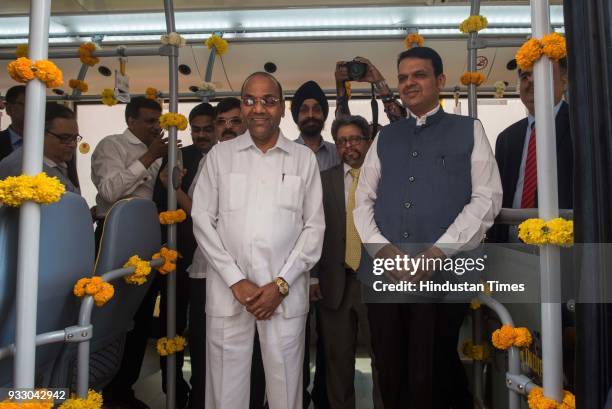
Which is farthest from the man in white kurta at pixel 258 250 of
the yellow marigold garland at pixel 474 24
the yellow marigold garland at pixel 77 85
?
the yellow marigold garland at pixel 77 85

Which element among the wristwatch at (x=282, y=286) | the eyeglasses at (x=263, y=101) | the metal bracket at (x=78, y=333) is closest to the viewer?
the metal bracket at (x=78, y=333)

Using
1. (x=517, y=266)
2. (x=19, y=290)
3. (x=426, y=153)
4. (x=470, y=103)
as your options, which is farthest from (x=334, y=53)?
(x=19, y=290)

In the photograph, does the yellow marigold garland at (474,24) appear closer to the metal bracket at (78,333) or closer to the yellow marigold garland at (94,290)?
the yellow marigold garland at (94,290)

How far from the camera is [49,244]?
126 centimetres

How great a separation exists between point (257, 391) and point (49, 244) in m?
1.21

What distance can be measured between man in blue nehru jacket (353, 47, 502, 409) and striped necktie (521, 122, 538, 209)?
0.43m

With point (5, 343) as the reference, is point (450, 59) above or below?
above

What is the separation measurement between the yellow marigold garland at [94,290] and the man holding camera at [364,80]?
1469 millimetres

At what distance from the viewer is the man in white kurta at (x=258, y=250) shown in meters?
1.68

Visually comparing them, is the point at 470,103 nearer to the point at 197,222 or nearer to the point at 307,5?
the point at 197,222

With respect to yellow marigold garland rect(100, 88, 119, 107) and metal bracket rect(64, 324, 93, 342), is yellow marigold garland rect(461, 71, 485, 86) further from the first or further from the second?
yellow marigold garland rect(100, 88, 119, 107)

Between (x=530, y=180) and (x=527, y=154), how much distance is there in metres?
0.14

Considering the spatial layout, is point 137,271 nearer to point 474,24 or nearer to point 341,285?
point 341,285

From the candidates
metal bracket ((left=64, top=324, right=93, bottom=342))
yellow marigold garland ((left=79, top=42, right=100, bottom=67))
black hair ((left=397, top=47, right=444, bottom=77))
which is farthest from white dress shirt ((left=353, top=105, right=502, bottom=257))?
yellow marigold garland ((left=79, top=42, right=100, bottom=67))
